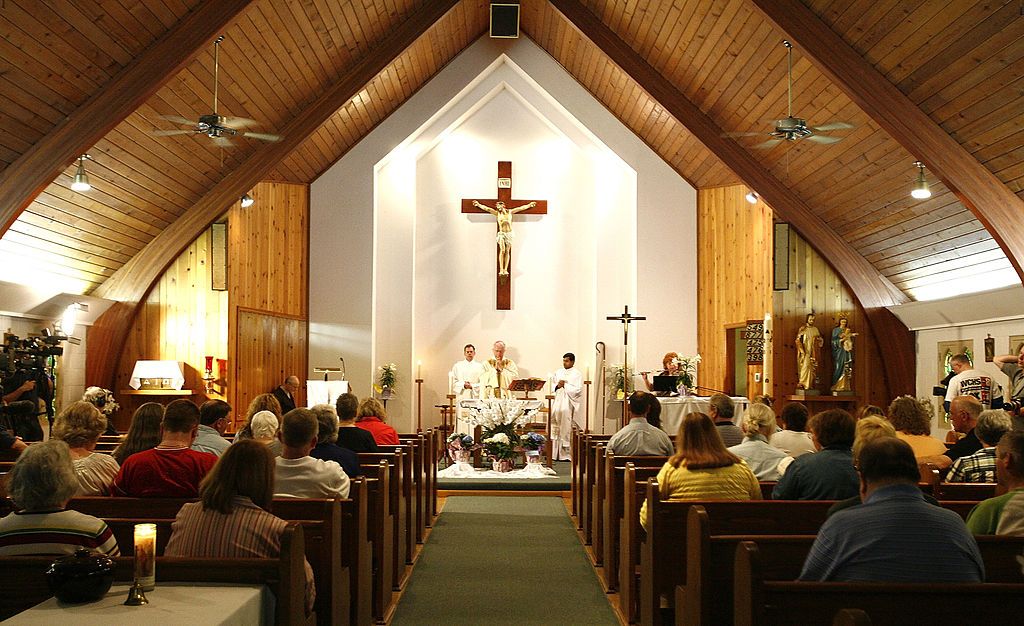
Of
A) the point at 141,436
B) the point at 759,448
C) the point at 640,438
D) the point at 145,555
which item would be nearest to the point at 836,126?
the point at 640,438

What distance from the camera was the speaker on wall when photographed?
1198cm

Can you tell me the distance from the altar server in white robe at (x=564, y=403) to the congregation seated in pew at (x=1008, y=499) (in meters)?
9.14

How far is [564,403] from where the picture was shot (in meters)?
12.3

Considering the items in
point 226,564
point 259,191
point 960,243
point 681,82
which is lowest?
point 226,564

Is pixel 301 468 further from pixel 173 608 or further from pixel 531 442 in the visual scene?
pixel 531 442

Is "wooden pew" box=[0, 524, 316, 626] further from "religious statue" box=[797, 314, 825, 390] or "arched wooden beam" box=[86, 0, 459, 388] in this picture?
"religious statue" box=[797, 314, 825, 390]

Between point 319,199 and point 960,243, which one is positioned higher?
point 319,199

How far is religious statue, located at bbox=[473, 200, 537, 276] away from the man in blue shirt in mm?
10977

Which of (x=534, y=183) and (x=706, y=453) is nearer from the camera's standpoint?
(x=706, y=453)

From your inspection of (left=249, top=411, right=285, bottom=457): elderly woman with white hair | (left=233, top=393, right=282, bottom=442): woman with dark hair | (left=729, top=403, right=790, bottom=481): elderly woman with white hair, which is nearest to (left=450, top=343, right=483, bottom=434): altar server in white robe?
(left=233, top=393, right=282, bottom=442): woman with dark hair

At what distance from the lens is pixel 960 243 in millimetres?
8922

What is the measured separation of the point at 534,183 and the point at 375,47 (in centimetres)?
366

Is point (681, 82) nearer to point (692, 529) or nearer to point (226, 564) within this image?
point (692, 529)

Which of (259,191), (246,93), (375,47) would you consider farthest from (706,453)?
(259,191)
